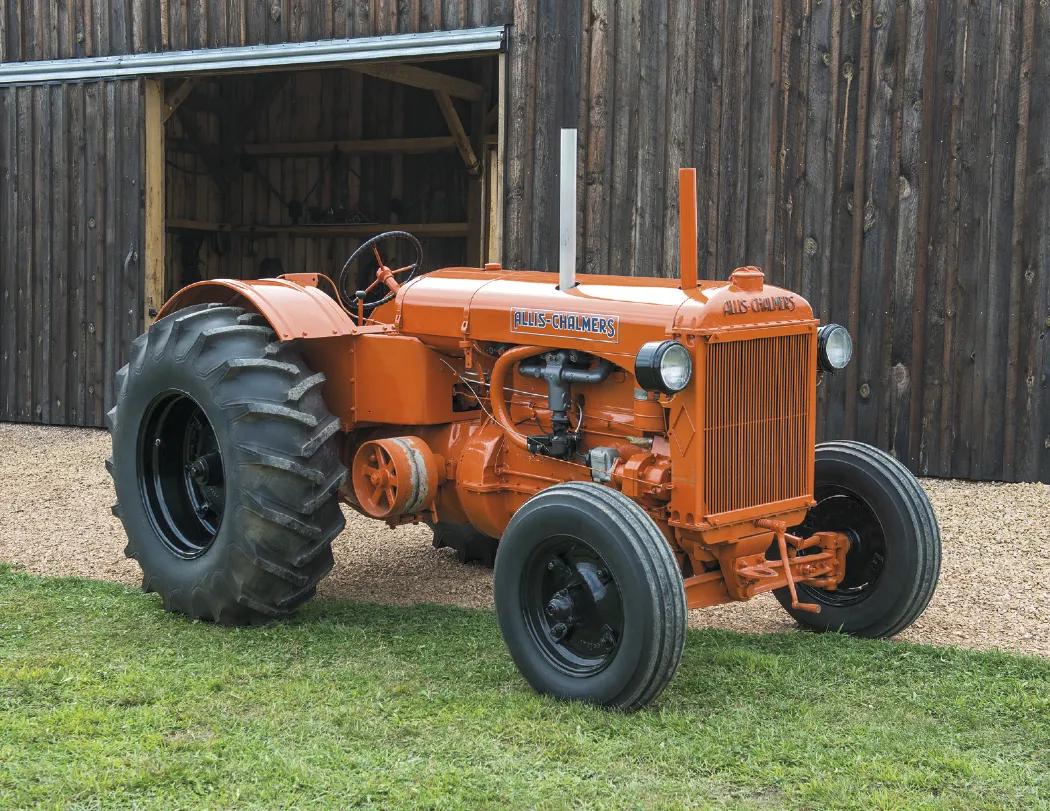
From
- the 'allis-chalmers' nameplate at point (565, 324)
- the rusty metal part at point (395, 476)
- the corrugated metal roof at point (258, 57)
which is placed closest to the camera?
the 'allis-chalmers' nameplate at point (565, 324)

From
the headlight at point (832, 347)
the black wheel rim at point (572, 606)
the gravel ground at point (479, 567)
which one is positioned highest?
the headlight at point (832, 347)

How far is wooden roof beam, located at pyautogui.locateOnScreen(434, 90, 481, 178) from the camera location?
12703 millimetres

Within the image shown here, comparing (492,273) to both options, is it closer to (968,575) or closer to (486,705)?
(486,705)

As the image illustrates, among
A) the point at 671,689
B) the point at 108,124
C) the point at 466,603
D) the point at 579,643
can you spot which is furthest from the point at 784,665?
the point at 108,124

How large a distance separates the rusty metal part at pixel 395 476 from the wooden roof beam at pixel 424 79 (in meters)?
5.87

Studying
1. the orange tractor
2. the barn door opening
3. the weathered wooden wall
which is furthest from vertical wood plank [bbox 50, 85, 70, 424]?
the orange tractor

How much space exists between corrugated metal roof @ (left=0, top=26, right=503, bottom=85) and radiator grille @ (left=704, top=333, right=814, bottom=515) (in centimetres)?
508

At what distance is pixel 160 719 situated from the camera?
Result: 159 inches

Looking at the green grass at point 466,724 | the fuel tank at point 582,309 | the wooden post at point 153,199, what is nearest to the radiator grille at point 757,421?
the fuel tank at point 582,309

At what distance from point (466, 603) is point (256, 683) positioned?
1395 mm

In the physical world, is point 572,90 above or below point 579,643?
above

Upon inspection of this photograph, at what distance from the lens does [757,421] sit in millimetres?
4465

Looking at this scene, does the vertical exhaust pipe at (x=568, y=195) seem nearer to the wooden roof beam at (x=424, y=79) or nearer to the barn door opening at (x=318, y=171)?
the wooden roof beam at (x=424, y=79)

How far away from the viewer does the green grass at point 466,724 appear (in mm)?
3514
